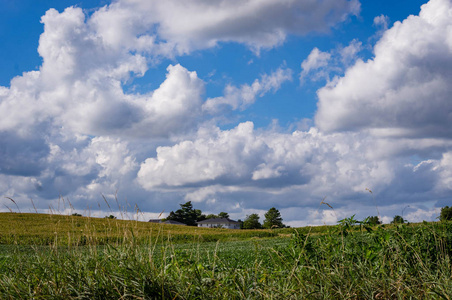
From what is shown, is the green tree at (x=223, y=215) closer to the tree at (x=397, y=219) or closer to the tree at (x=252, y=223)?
the tree at (x=252, y=223)

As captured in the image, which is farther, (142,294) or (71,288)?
(71,288)

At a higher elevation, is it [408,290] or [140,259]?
[140,259]

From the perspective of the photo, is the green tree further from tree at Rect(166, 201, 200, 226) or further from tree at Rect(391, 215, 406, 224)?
tree at Rect(391, 215, 406, 224)

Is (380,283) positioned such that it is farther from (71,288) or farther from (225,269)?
(71,288)

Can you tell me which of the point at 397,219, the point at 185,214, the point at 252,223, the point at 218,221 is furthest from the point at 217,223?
the point at 397,219

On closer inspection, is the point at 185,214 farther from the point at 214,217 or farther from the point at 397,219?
the point at 397,219

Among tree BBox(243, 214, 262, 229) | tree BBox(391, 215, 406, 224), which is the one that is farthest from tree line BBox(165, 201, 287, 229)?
tree BBox(391, 215, 406, 224)

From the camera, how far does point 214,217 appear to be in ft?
367

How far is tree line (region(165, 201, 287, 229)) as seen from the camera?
81.7 metres

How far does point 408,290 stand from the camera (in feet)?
13.8

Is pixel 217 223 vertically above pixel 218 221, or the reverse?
pixel 218 221

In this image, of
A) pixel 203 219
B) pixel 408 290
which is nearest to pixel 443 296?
pixel 408 290

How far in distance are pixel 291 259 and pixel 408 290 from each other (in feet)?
6.08

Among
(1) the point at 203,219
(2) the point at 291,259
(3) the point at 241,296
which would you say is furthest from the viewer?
(1) the point at 203,219
